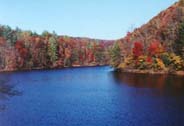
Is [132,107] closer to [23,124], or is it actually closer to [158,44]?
[23,124]

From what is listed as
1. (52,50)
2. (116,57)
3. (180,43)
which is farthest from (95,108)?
(52,50)

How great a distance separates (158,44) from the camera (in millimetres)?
110438

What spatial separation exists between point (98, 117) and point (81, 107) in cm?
675

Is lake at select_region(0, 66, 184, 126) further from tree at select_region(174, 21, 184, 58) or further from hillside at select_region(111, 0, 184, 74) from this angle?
tree at select_region(174, 21, 184, 58)

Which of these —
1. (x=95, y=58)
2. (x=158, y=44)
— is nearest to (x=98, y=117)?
(x=158, y=44)

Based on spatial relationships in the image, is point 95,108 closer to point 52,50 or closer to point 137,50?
point 137,50

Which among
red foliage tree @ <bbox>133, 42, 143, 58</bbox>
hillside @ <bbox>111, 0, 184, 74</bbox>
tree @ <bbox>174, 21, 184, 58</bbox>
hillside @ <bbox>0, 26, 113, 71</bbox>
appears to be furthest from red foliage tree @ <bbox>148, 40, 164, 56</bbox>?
hillside @ <bbox>0, 26, 113, 71</bbox>

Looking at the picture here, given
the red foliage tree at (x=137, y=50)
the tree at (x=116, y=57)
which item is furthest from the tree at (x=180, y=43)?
the tree at (x=116, y=57)

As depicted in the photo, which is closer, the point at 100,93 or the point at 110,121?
the point at 110,121

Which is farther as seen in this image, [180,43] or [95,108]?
[180,43]

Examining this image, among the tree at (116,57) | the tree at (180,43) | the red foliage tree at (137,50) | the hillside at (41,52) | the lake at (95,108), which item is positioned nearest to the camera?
the lake at (95,108)

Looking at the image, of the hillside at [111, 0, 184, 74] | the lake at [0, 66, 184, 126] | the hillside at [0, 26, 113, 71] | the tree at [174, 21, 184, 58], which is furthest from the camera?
the hillside at [0, 26, 113, 71]

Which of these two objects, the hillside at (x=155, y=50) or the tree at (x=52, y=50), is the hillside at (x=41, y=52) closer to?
the tree at (x=52, y=50)

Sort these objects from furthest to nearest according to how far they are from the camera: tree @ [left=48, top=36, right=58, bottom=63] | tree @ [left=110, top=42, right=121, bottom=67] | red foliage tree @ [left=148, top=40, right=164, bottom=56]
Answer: tree @ [left=48, top=36, right=58, bottom=63], tree @ [left=110, top=42, right=121, bottom=67], red foliage tree @ [left=148, top=40, right=164, bottom=56]
